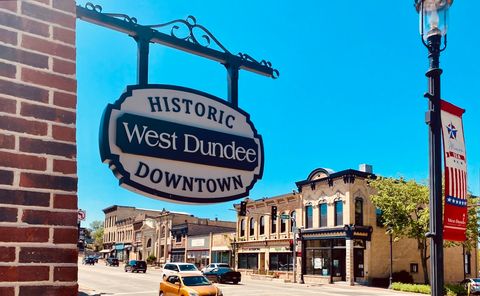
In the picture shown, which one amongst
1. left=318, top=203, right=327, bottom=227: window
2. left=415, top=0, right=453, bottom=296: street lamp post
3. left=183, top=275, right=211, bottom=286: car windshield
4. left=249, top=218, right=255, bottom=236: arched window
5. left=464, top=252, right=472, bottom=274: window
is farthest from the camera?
left=249, top=218, right=255, bottom=236: arched window

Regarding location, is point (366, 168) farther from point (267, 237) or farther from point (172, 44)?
point (172, 44)

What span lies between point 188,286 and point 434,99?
14.0 m

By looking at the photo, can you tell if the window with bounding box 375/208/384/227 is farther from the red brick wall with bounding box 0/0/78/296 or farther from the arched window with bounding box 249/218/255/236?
the red brick wall with bounding box 0/0/78/296

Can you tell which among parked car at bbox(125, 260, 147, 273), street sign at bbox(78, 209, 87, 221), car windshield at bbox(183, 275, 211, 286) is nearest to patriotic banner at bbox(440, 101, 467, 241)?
car windshield at bbox(183, 275, 211, 286)

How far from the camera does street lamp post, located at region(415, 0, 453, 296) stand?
6.38m

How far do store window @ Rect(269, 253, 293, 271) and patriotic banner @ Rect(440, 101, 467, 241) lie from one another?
39.8 metres

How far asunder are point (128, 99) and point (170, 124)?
37 cm

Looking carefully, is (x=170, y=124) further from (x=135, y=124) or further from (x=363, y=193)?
(x=363, y=193)

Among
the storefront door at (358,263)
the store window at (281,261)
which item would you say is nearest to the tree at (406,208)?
the storefront door at (358,263)

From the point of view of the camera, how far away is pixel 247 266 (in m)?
53.2

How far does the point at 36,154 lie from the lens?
2617 mm

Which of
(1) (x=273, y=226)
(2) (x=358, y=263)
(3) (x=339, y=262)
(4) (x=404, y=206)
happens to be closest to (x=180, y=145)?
(4) (x=404, y=206)

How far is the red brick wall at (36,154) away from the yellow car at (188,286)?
52.7 feet

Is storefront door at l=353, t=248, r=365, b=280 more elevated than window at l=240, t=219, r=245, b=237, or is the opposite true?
window at l=240, t=219, r=245, b=237
